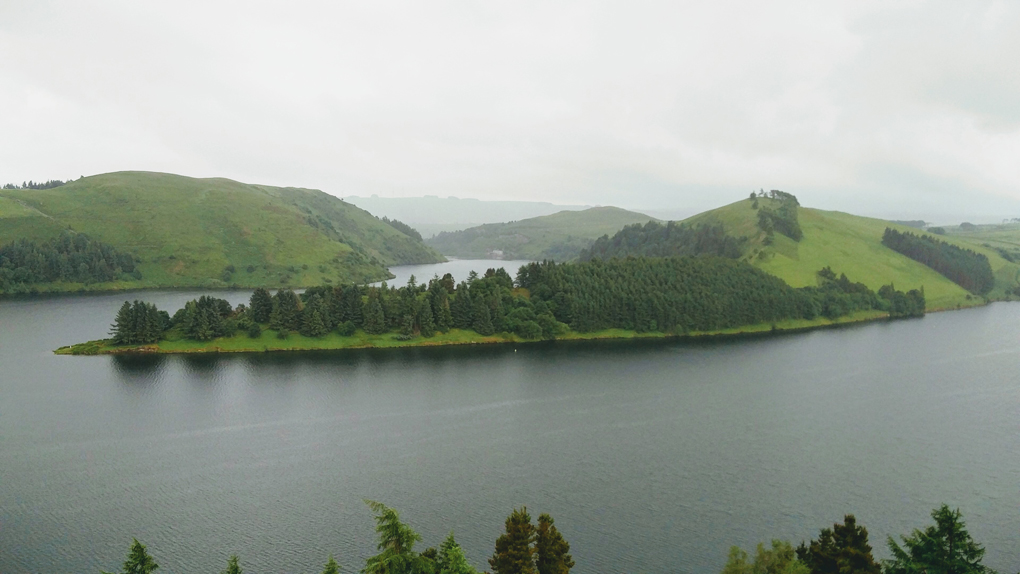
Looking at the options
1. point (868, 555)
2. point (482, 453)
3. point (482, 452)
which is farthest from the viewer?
point (482, 452)

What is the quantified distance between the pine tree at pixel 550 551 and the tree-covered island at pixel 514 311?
3280 inches

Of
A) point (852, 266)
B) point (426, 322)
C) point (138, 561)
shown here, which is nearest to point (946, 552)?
point (138, 561)

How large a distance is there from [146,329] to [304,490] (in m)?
69.9

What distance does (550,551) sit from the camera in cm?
3328

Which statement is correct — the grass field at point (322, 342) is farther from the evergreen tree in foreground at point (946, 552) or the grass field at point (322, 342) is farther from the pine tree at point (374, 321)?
the evergreen tree in foreground at point (946, 552)

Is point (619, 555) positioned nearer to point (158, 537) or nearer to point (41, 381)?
point (158, 537)

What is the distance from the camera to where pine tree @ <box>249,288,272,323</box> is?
114 metres

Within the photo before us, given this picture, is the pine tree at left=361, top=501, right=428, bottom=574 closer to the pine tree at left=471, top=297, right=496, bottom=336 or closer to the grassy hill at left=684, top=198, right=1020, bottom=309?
the pine tree at left=471, top=297, right=496, bottom=336

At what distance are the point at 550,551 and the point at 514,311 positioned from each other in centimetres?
9170

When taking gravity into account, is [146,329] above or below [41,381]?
above

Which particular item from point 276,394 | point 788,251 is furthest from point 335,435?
point 788,251

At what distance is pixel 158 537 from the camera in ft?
150

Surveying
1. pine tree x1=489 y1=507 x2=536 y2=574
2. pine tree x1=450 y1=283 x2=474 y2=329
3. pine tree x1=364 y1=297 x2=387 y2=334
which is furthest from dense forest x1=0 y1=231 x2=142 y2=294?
pine tree x1=489 y1=507 x2=536 y2=574

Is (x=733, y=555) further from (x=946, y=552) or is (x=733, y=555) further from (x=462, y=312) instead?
(x=462, y=312)
